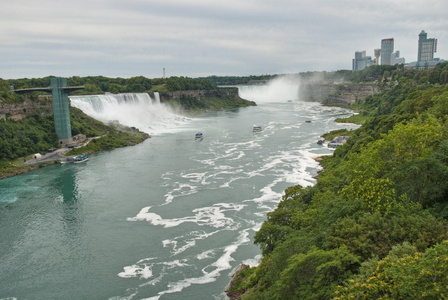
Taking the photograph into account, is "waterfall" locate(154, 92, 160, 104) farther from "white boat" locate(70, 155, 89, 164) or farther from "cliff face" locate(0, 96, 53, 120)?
"white boat" locate(70, 155, 89, 164)

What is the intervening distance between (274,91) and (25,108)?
105 m

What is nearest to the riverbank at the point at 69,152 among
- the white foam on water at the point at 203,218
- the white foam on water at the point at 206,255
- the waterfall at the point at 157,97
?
the white foam on water at the point at 203,218

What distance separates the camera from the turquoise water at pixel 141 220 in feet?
52.6

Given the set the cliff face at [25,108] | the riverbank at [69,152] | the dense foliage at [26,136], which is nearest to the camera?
the riverbank at [69,152]

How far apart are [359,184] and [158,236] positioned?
33.9ft

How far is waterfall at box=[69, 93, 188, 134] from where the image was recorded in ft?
184

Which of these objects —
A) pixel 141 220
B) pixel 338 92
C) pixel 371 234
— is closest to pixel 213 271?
pixel 141 220

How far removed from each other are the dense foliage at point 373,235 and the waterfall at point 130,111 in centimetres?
4322

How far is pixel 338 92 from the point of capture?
108 metres

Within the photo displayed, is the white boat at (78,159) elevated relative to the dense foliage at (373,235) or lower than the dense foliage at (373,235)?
lower

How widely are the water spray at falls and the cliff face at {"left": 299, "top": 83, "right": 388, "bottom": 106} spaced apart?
446 centimetres

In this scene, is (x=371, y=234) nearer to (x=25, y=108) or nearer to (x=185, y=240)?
(x=185, y=240)

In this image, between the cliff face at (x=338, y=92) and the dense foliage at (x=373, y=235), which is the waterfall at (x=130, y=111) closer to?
the dense foliage at (x=373, y=235)

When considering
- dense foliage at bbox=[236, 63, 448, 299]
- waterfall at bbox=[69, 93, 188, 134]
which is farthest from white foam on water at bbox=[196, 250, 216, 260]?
waterfall at bbox=[69, 93, 188, 134]
